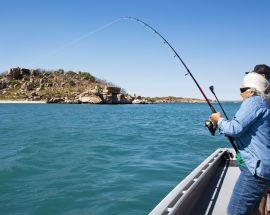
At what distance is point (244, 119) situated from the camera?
2973 mm

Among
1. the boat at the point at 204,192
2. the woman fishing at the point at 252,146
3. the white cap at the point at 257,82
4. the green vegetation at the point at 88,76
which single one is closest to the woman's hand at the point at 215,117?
the woman fishing at the point at 252,146

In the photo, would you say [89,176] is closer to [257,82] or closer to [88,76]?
[257,82]

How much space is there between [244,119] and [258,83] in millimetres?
395

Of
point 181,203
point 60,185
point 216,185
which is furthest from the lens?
point 60,185

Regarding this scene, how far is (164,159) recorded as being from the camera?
45.3 ft

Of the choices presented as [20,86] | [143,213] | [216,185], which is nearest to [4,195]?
[143,213]

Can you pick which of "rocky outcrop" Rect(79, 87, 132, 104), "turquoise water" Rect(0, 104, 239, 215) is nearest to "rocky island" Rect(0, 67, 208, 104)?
"rocky outcrop" Rect(79, 87, 132, 104)

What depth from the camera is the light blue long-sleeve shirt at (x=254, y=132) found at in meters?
2.96

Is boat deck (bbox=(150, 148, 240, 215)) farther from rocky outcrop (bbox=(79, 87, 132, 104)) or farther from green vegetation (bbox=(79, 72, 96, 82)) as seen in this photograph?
green vegetation (bbox=(79, 72, 96, 82))

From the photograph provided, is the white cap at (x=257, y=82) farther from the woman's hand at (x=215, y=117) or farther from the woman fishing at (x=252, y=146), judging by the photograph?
the woman's hand at (x=215, y=117)

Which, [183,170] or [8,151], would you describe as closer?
[183,170]

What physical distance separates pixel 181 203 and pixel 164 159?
A: 988 cm

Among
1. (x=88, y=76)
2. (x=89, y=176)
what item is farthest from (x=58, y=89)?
(x=89, y=176)

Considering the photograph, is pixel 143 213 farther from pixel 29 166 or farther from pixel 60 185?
pixel 29 166
